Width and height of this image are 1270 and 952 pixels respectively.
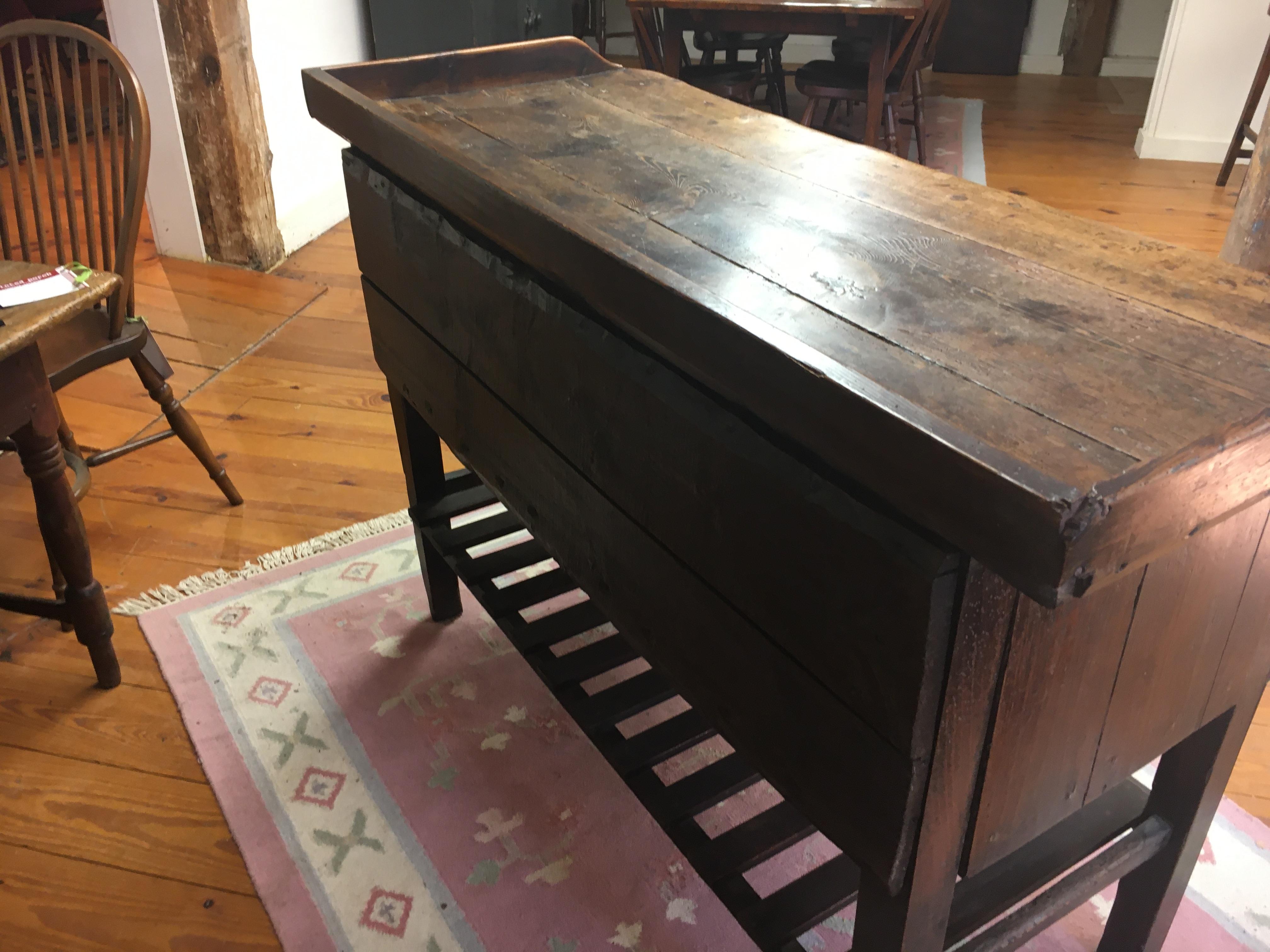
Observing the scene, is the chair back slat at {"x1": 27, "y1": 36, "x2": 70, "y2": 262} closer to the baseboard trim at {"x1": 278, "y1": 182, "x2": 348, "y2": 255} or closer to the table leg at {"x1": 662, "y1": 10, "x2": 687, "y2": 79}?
the baseboard trim at {"x1": 278, "y1": 182, "x2": 348, "y2": 255}

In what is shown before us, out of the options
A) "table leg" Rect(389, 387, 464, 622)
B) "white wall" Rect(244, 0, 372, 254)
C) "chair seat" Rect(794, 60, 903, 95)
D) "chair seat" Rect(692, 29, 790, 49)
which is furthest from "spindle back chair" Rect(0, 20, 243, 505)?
"chair seat" Rect(692, 29, 790, 49)

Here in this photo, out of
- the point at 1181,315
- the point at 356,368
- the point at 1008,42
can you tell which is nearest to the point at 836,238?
the point at 1181,315

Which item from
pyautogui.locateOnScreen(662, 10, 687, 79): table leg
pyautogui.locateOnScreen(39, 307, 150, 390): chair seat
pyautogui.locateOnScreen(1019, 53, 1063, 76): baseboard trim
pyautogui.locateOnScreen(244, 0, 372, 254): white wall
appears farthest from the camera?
pyautogui.locateOnScreen(1019, 53, 1063, 76): baseboard trim

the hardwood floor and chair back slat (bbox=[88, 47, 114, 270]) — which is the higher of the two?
chair back slat (bbox=[88, 47, 114, 270])

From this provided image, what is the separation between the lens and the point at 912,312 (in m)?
0.81

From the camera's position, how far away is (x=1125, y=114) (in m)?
5.12

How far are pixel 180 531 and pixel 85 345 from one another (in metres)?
0.44

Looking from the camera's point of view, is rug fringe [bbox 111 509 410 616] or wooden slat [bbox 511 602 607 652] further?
rug fringe [bbox 111 509 410 616]

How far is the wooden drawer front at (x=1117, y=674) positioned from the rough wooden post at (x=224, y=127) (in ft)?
9.76

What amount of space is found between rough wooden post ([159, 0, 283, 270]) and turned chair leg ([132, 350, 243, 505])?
1.27 m

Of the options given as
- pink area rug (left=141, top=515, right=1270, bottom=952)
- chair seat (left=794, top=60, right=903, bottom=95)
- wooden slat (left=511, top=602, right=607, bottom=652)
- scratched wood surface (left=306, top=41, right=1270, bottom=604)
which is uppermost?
scratched wood surface (left=306, top=41, right=1270, bottom=604)

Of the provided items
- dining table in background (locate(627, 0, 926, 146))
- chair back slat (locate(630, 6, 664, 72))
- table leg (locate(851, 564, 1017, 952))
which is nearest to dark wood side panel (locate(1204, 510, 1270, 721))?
table leg (locate(851, 564, 1017, 952))

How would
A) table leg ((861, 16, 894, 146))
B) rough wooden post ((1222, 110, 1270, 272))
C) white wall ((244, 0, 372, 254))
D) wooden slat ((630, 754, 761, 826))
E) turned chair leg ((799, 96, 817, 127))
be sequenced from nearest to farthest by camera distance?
1. wooden slat ((630, 754, 761, 826))
2. rough wooden post ((1222, 110, 1270, 272))
3. white wall ((244, 0, 372, 254))
4. table leg ((861, 16, 894, 146))
5. turned chair leg ((799, 96, 817, 127))

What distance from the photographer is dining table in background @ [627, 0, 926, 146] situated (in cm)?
348
